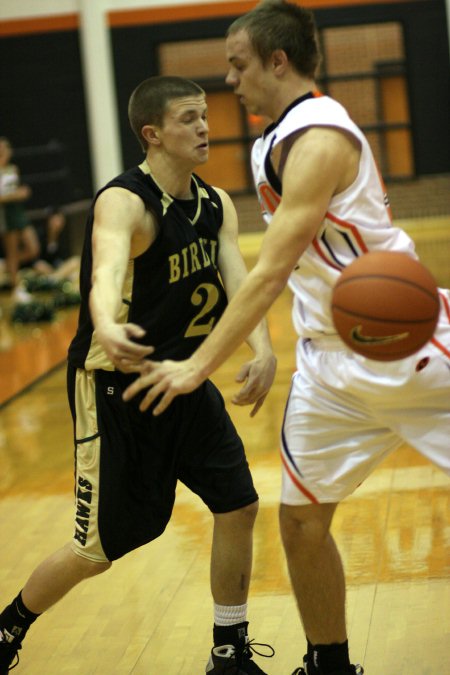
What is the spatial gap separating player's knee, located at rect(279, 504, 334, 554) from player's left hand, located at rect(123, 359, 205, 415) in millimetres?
500

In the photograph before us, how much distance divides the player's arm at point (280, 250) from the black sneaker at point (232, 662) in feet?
3.20

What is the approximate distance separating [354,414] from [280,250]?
0.49 m

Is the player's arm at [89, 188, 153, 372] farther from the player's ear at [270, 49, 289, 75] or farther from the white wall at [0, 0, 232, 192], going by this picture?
the white wall at [0, 0, 232, 192]

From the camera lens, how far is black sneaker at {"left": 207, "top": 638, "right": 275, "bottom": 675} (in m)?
3.22

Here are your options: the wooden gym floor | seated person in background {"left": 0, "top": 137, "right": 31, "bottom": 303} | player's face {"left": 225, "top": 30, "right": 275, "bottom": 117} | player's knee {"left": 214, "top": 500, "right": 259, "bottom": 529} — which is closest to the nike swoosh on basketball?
player's face {"left": 225, "top": 30, "right": 275, "bottom": 117}

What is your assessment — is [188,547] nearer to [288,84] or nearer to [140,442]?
[140,442]

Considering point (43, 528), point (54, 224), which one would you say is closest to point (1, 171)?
point (54, 224)

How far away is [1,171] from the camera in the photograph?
1341cm

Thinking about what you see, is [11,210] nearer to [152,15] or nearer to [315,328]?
[152,15]

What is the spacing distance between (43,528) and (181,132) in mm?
2289

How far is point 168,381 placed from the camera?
8.68 ft

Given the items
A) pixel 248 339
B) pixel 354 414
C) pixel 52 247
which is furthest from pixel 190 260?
pixel 52 247

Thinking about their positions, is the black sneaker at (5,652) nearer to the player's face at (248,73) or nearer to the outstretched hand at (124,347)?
the outstretched hand at (124,347)

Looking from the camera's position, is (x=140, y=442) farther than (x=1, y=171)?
No
